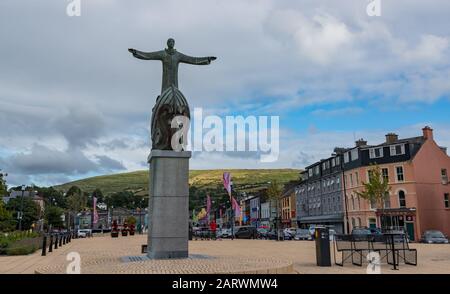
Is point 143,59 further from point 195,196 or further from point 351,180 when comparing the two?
point 195,196

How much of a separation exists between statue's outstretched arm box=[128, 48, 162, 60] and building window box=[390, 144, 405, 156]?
44.1 m

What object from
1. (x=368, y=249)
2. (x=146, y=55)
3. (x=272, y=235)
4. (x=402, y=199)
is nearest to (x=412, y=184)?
(x=402, y=199)

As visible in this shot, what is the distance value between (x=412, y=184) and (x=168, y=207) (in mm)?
43746

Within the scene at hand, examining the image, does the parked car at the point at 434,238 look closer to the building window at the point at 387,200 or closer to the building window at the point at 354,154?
the building window at the point at 387,200

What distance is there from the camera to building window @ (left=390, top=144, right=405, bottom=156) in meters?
51.3

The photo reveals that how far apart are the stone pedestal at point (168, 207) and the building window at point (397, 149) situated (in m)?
44.2

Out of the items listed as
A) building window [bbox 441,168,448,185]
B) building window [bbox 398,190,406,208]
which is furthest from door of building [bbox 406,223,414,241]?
building window [bbox 441,168,448,185]

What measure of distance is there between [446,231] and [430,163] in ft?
27.6

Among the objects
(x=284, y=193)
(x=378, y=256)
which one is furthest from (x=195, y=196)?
(x=378, y=256)

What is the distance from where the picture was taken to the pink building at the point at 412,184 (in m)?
49.1

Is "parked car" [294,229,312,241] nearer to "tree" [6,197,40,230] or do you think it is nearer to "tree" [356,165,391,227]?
"tree" [356,165,391,227]

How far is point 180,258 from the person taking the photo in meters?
13.5

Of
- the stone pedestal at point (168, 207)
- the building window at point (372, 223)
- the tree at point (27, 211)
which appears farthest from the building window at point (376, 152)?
the tree at point (27, 211)

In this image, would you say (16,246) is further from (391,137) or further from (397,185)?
(391,137)
